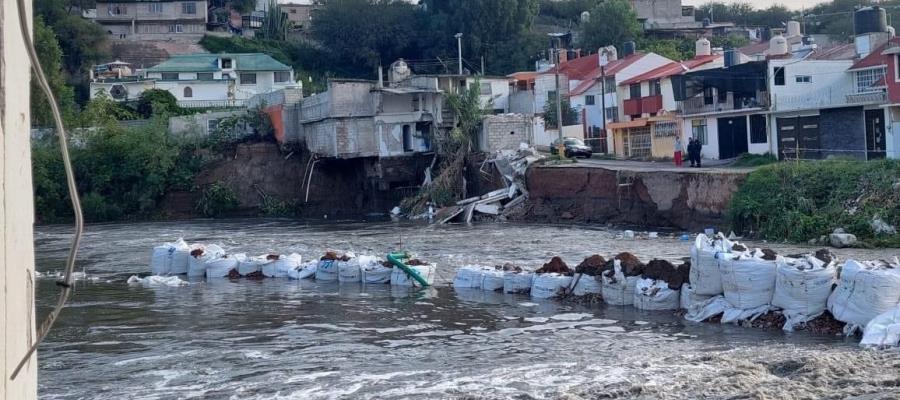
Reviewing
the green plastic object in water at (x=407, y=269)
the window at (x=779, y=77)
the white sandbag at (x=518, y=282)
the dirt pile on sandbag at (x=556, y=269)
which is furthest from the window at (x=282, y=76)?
the dirt pile on sandbag at (x=556, y=269)

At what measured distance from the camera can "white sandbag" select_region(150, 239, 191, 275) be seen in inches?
1094

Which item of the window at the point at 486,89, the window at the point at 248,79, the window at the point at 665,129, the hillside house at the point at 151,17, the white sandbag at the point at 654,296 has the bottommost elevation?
the white sandbag at the point at 654,296

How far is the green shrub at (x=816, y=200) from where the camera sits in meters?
29.4

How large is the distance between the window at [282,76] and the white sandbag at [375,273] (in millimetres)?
54071

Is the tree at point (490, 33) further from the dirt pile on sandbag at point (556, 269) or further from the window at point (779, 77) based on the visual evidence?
the dirt pile on sandbag at point (556, 269)

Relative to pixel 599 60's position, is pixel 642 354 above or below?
below

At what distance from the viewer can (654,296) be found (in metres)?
19.1

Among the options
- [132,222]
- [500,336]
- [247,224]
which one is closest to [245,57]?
[132,222]

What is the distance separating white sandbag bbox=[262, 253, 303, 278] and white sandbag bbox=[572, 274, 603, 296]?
8.42 meters

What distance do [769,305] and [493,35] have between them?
A: 2738 inches

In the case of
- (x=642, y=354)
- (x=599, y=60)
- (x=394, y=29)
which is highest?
(x=394, y=29)

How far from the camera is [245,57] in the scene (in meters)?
77.4

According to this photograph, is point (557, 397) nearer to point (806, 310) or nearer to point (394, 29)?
point (806, 310)

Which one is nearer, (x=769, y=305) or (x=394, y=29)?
(x=769, y=305)
